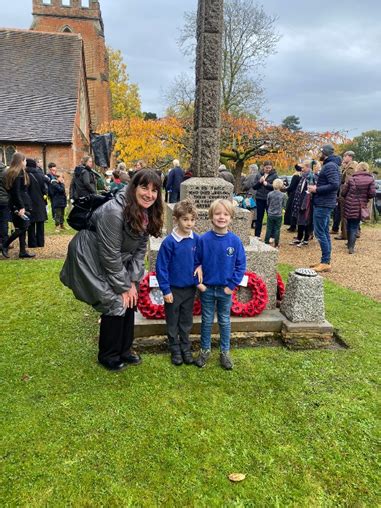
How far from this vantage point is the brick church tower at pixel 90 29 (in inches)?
1383

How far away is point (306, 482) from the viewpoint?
7.91 feet

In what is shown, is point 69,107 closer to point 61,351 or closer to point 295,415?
point 61,351

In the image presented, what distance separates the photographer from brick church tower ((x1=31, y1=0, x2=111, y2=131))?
35125 millimetres

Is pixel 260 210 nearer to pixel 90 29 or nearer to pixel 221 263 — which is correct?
pixel 221 263

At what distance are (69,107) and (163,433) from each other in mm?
23420

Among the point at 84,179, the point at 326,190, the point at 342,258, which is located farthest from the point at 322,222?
the point at 84,179

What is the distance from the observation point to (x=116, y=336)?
3.58 m

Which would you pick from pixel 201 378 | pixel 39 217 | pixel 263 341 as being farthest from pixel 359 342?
pixel 39 217

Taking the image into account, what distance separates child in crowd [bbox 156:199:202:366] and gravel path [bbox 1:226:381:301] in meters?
3.85

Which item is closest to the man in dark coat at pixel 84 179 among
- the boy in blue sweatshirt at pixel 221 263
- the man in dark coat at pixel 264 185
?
the man in dark coat at pixel 264 185

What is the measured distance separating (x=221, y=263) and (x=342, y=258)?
6.04 metres

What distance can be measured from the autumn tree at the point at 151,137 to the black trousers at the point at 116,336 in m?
13.7

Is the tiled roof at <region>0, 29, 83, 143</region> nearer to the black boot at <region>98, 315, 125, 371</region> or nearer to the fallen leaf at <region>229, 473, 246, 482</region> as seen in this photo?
the black boot at <region>98, 315, 125, 371</region>

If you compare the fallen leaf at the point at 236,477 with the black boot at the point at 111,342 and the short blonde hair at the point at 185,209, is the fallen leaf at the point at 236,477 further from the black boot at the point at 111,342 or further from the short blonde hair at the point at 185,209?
the short blonde hair at the point at 185,209
